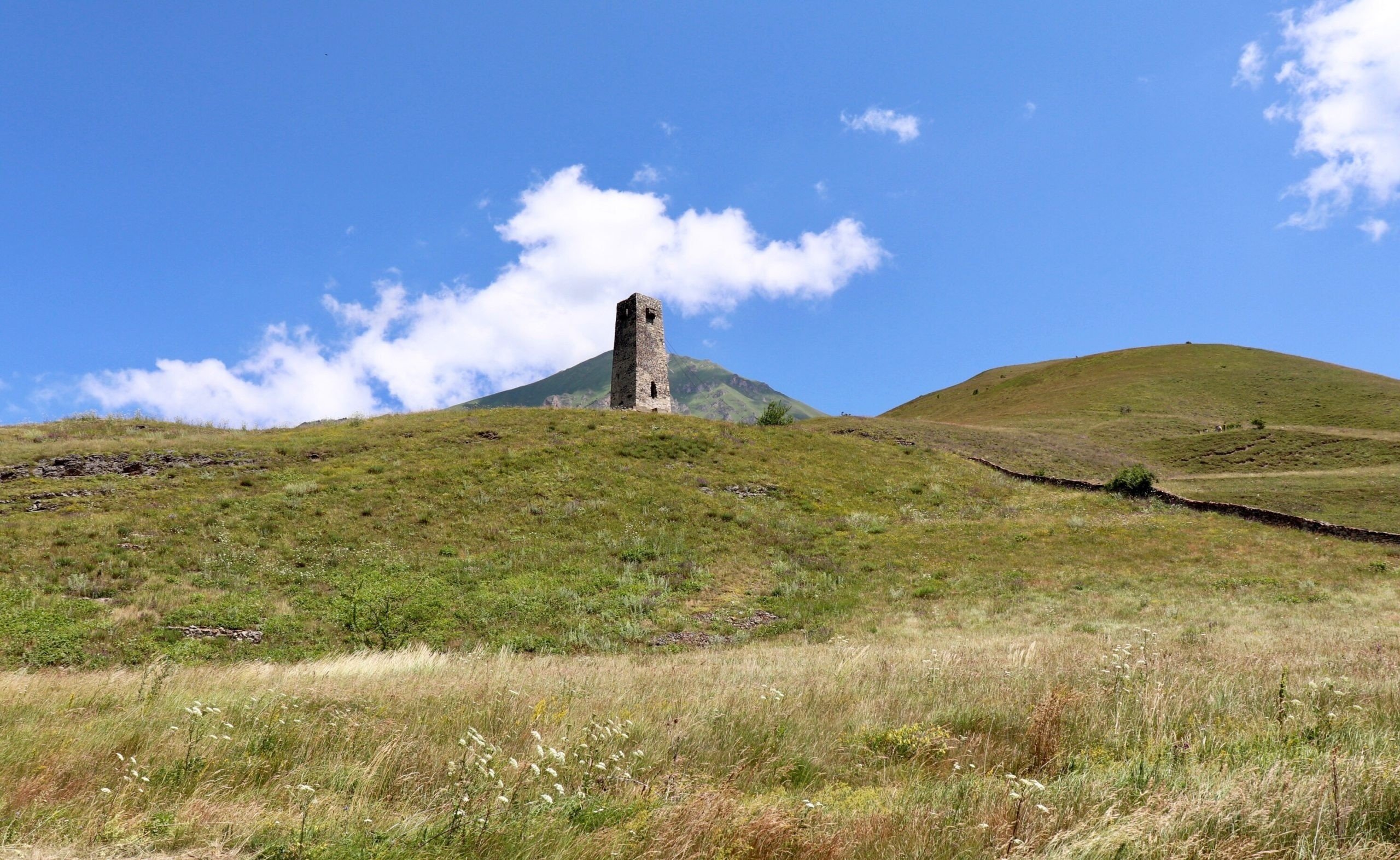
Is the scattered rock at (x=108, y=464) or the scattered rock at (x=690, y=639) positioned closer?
the scattered rock at (x=690, y=639)

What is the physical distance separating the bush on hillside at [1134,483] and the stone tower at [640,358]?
96.3 ft

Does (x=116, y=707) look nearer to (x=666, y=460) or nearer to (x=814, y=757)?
(x=814, y=757)

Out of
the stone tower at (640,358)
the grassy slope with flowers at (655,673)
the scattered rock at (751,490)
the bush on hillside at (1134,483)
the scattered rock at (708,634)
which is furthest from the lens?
the stone tower at (640,358)

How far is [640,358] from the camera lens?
165 ft

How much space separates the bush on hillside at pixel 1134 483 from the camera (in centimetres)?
3409

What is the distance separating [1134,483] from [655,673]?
1339 inches

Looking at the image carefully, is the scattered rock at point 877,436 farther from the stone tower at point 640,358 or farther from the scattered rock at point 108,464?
the scattered rock at point 108,464

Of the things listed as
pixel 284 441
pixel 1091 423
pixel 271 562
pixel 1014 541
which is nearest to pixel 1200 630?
pixel 1014 541

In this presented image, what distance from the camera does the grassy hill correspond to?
4228 cm

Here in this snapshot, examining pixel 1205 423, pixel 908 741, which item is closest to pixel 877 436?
pixel 1205 423

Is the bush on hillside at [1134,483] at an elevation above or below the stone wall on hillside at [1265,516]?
above

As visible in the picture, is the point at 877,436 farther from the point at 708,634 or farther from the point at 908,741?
the point at 908,741

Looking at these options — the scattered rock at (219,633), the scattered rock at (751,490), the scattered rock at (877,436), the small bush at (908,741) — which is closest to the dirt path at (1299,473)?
the scattered rock at (877,436)

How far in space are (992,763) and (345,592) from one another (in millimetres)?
17209
